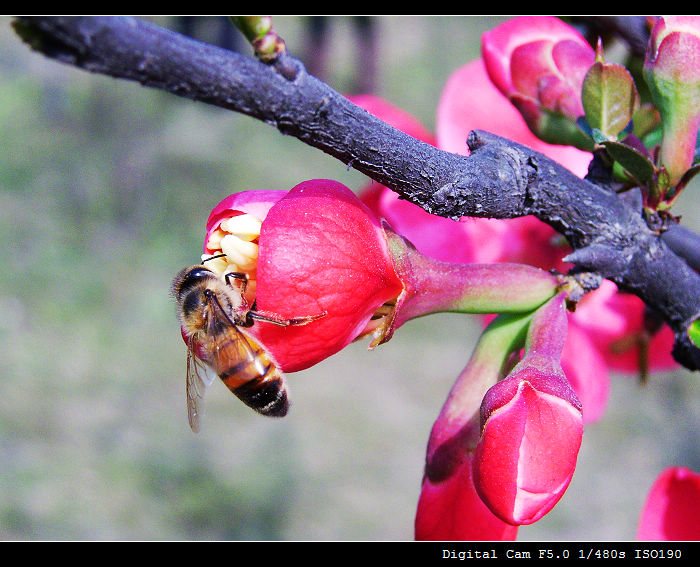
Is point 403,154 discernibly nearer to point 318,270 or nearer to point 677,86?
point 318,270

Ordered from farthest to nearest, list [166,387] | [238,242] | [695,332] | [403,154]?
1. [166,387]
2. [695,332]
3. [238,242]
4. [403,154]

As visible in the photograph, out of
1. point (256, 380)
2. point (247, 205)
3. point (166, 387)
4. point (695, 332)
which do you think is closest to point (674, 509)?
point (695, 332)

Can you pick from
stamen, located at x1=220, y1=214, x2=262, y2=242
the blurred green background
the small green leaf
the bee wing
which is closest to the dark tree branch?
the small green leaf

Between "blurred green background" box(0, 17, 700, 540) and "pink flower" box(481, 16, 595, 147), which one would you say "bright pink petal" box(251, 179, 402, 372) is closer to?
"pink flower" box(481, 16, 595, 147)

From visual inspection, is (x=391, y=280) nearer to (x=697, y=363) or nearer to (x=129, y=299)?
(x=697, y=363)

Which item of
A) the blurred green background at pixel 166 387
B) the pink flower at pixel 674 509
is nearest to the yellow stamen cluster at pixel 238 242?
the pink flower at pixel 674 509
